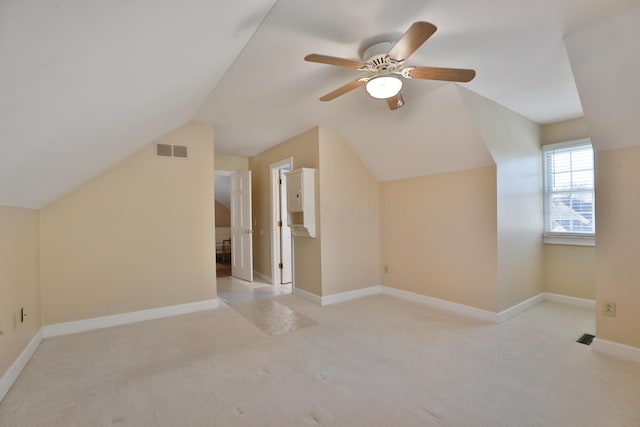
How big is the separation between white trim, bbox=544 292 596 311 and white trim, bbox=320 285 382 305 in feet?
7.31

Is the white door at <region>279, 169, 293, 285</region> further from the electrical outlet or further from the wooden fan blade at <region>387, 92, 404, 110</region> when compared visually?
the electrical outlet

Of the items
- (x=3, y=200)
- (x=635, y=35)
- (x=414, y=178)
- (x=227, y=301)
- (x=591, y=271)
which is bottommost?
(x=227, y=301)

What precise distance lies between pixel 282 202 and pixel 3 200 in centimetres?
343

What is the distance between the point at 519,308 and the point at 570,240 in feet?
3.90

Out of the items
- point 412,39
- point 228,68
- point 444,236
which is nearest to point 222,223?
point 444,236

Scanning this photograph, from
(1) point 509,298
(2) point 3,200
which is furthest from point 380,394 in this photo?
(2) point 3,200

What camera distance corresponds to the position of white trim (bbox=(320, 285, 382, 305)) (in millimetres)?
3928

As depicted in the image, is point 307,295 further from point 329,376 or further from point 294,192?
point 329,376

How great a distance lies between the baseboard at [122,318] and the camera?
297cm

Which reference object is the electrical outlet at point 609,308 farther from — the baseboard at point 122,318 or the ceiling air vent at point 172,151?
the ceiling air vent at point 172,151

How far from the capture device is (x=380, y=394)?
1930 mm

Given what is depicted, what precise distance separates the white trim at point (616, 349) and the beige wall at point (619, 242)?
0.11 ft

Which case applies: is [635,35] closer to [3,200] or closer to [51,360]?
[3,200]

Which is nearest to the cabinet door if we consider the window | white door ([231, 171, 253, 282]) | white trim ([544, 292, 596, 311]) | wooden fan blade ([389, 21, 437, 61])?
white door ([231, 171, 253, 282])
